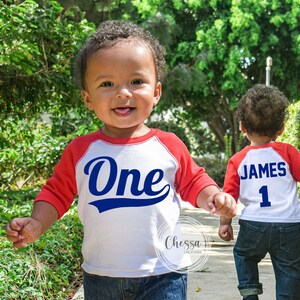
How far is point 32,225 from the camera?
7.23 ft

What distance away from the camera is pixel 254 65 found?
70.8 feet

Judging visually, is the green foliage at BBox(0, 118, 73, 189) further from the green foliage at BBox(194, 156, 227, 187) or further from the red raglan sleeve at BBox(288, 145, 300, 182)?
the green foliage at BBox(194, 156, 227, 187)

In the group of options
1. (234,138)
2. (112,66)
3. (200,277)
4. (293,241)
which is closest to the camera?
(112,66)

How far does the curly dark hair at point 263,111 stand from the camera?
12.1 ft

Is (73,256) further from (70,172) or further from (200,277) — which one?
(70,172)

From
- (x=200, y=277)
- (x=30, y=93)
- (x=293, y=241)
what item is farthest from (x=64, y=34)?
(x=293, y=241)

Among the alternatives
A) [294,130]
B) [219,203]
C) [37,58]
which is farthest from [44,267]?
[294,130]

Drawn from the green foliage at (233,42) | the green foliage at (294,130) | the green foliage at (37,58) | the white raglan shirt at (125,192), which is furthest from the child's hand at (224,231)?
the green foliage at (233,42)

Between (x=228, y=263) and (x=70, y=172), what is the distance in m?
3.78

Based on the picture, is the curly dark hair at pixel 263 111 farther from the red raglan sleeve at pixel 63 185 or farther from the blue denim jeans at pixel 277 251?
the red raglan sleeve at pixel 63 185

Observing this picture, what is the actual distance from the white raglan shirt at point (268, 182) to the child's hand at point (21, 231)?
162cm

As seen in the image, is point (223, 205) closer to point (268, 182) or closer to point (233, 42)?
point (268, 182)

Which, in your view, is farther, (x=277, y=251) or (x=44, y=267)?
(x=44, y=267)

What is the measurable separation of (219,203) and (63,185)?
599 millimetres
